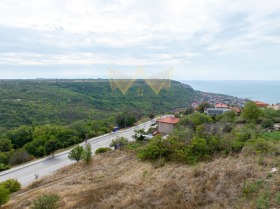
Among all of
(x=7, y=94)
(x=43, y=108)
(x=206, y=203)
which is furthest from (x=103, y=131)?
(x=7, y=94)

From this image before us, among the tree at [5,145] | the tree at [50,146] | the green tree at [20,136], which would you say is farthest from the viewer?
the green tree at [20,136]

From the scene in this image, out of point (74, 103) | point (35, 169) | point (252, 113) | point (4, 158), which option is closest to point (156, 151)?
point (252, 113)

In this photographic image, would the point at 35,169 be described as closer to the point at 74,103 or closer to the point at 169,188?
the point at 169,188

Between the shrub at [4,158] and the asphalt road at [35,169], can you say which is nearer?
the asphalt road at [35,169]

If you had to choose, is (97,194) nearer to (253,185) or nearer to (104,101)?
(253,185)

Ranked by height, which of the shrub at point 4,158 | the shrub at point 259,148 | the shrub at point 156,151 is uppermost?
the shrub at point 259,148

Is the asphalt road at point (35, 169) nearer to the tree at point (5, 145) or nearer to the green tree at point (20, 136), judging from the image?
the tree at point (5, 145)

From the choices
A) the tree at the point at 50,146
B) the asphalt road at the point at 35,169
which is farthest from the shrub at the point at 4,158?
the asphalt road at the point at 35,169

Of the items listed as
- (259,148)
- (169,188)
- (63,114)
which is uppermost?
(259,148)
